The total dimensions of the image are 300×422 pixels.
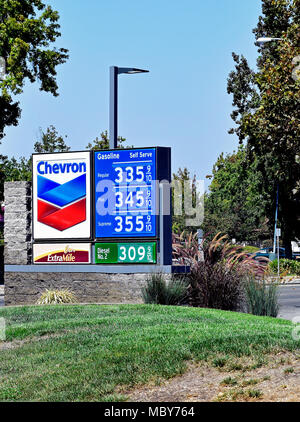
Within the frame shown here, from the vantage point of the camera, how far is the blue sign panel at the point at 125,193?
18.5 m

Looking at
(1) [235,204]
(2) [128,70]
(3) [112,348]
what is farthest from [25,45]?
(1) [235,204]

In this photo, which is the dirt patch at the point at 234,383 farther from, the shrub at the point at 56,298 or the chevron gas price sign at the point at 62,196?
the chevron gas price sign at the point at 62,196

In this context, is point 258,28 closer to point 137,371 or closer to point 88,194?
point 88,194

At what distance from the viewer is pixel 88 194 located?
63.3 feet

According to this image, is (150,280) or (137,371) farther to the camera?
(150,280)

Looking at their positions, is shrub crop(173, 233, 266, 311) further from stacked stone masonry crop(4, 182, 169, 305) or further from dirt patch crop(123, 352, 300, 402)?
dirt patch crop(123, 352, 300, 402)

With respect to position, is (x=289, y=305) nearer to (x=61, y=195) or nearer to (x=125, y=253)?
(x=125, y=253)

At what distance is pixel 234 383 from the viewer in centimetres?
793

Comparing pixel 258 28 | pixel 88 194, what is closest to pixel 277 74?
pixel 88 194

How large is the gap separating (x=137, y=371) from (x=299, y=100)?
53.5ft

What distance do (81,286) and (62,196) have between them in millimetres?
2429

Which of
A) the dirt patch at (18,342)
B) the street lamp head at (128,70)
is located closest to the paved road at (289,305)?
the street lamp head at (128,70)

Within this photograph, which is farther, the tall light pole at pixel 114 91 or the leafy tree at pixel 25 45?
the leafy tree at pixel 25 45

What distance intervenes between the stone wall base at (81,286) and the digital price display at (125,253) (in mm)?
368
